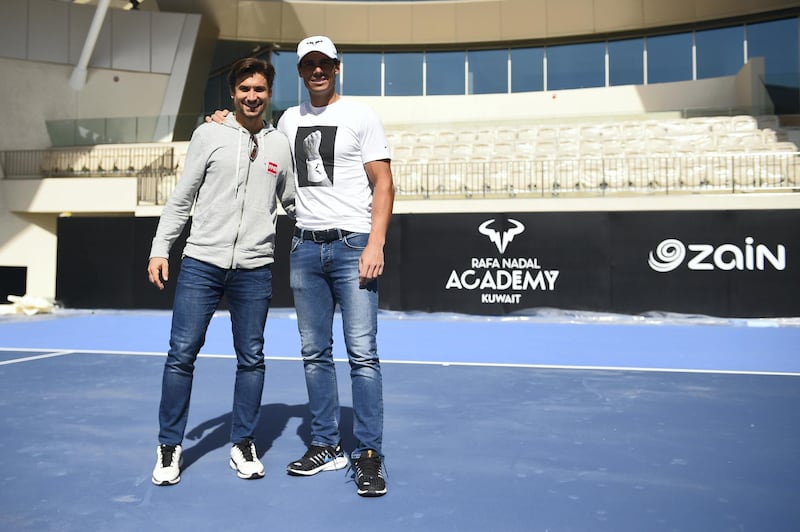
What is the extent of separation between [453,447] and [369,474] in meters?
0.89

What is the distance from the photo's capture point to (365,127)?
3.43 m

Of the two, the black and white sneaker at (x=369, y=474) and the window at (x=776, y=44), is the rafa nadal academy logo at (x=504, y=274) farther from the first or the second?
the window at (x=776, y=44)

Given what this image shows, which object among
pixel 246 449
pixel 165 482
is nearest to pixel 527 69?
pixel 246 449

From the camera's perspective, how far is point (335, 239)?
3422mm

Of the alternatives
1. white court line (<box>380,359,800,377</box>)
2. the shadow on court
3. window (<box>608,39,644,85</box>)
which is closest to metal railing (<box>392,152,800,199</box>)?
white court line (<box>380,359,800,377</box>)

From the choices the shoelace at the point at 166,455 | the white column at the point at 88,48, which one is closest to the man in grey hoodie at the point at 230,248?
the shoelace at the point at 166,455

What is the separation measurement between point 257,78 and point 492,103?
80.5 feet

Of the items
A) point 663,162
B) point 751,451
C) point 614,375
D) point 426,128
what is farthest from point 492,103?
point 751,451

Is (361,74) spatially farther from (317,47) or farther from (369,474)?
(369,474)

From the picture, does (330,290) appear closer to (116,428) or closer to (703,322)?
(116,428)

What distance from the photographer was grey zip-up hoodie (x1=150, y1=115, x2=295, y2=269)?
135 inches

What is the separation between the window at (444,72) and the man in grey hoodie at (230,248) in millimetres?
25552

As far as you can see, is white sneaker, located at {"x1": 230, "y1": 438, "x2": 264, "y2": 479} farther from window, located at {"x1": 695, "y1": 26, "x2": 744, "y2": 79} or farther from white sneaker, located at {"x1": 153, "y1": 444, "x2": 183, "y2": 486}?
window, located at {"x1": 695, "y1": 26, "x2": 744, "y2": 79}

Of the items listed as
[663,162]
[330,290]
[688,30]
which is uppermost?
[688,30]
